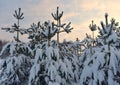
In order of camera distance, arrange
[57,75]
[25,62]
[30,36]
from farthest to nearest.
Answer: [30,36] < [25,62] < [57,75]

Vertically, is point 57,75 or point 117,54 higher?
point 117,54

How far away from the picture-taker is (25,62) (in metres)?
11.8

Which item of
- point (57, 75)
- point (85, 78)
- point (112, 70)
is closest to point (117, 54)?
point (112, 70)

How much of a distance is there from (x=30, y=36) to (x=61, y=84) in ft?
10.2

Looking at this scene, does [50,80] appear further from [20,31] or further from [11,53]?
[20,31]

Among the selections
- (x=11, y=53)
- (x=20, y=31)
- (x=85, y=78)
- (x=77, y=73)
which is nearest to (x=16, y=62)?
(x=11, y=53)

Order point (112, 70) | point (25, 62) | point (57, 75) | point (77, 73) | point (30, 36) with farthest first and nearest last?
1. point (30, 36)
2. point (25, 62)
3. point (77, 73)
4. point (57, 75)
5. point (112, 70)

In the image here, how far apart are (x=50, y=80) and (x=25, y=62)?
2.19m

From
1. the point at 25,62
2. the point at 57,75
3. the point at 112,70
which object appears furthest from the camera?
the point at 25,62

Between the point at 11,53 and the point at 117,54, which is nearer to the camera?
the point at 117,54

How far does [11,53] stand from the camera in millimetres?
11477

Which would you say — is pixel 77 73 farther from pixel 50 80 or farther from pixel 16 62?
pixel 16 62

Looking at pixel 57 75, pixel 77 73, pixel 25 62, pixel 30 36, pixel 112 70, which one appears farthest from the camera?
pixel 30 36

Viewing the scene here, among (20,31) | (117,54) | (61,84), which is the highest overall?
(20,31)
